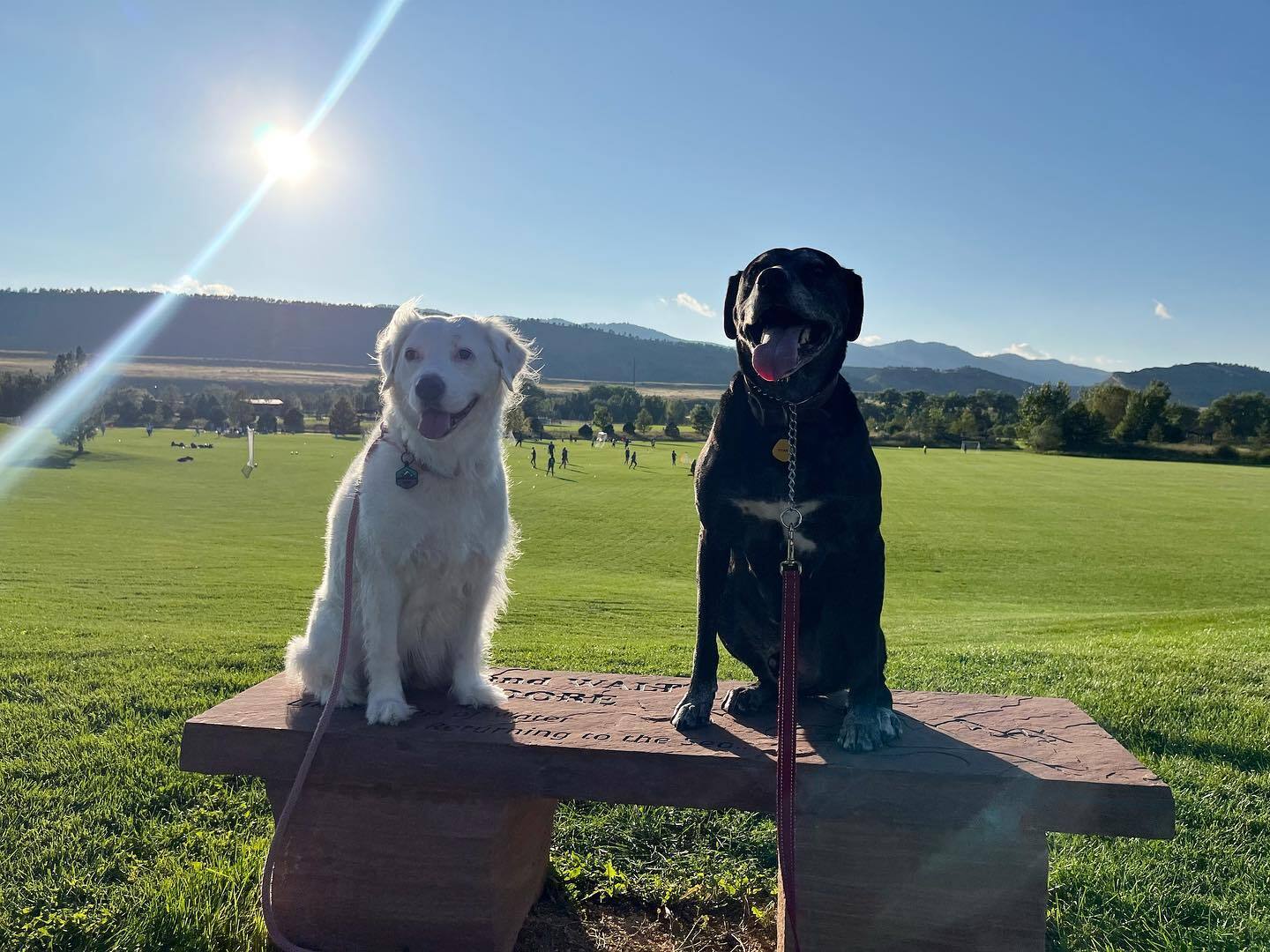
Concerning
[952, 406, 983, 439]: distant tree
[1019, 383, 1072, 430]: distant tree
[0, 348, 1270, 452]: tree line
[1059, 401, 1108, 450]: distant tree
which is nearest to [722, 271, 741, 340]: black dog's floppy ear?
[0, 348, 1270, 452]: tree line

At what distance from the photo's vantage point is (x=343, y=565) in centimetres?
364

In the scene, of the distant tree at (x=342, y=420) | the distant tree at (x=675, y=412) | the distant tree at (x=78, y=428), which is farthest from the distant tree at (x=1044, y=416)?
A: the distant tree at (x=78, y=428)

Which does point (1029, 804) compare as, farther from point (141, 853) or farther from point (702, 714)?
point (141, 853)

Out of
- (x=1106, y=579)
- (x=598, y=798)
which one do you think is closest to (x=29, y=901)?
(x=598, y=798)

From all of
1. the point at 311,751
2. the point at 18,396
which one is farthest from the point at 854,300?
the point at 18,396

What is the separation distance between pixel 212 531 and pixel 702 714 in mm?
30174

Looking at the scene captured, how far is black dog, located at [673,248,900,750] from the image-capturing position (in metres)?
2.88

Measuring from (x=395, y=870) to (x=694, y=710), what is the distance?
1406 mm

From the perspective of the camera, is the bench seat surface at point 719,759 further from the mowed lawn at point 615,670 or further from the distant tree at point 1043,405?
the distant tree at point 1043,405

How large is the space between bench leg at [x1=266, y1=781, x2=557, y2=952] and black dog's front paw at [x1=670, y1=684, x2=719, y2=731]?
77cm

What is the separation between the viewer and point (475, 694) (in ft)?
12.5

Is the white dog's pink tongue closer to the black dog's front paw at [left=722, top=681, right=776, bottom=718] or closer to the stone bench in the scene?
the stone bench

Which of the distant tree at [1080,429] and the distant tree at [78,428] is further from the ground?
the distant tree at [1080,429]

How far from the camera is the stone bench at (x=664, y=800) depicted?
2.94m
